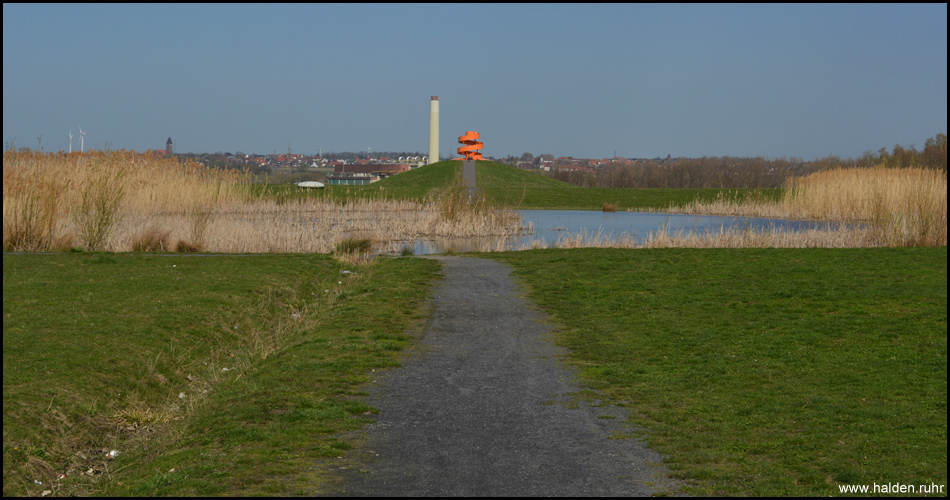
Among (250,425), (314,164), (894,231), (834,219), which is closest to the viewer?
(250,425)

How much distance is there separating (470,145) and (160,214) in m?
→ 53.0

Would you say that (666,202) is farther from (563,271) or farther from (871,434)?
(871,434)

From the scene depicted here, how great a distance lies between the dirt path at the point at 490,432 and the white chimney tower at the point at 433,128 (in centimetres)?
7534

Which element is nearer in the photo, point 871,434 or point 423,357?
point 871,434

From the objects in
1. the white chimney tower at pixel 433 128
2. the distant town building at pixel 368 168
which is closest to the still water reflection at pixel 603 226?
the white chimney tower at pixel 433 128

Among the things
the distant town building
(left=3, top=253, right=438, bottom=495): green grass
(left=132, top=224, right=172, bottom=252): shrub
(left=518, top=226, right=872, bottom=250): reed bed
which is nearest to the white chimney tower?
the distant town building

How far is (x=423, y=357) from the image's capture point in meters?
10.1

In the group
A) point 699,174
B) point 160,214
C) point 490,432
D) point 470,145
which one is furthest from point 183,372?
point 699,174

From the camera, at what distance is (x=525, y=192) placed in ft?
178

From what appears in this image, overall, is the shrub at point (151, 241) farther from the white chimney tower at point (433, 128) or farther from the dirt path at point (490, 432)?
the white chimney tower at point (433, 128)

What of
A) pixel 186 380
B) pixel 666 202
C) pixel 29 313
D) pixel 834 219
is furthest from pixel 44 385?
pixel 666 202

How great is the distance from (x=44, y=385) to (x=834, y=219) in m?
29.8

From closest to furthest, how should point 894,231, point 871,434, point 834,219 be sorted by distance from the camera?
point 871,434
point 894,231
point 834,219

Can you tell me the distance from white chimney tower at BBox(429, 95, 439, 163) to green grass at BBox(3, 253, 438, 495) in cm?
7008
